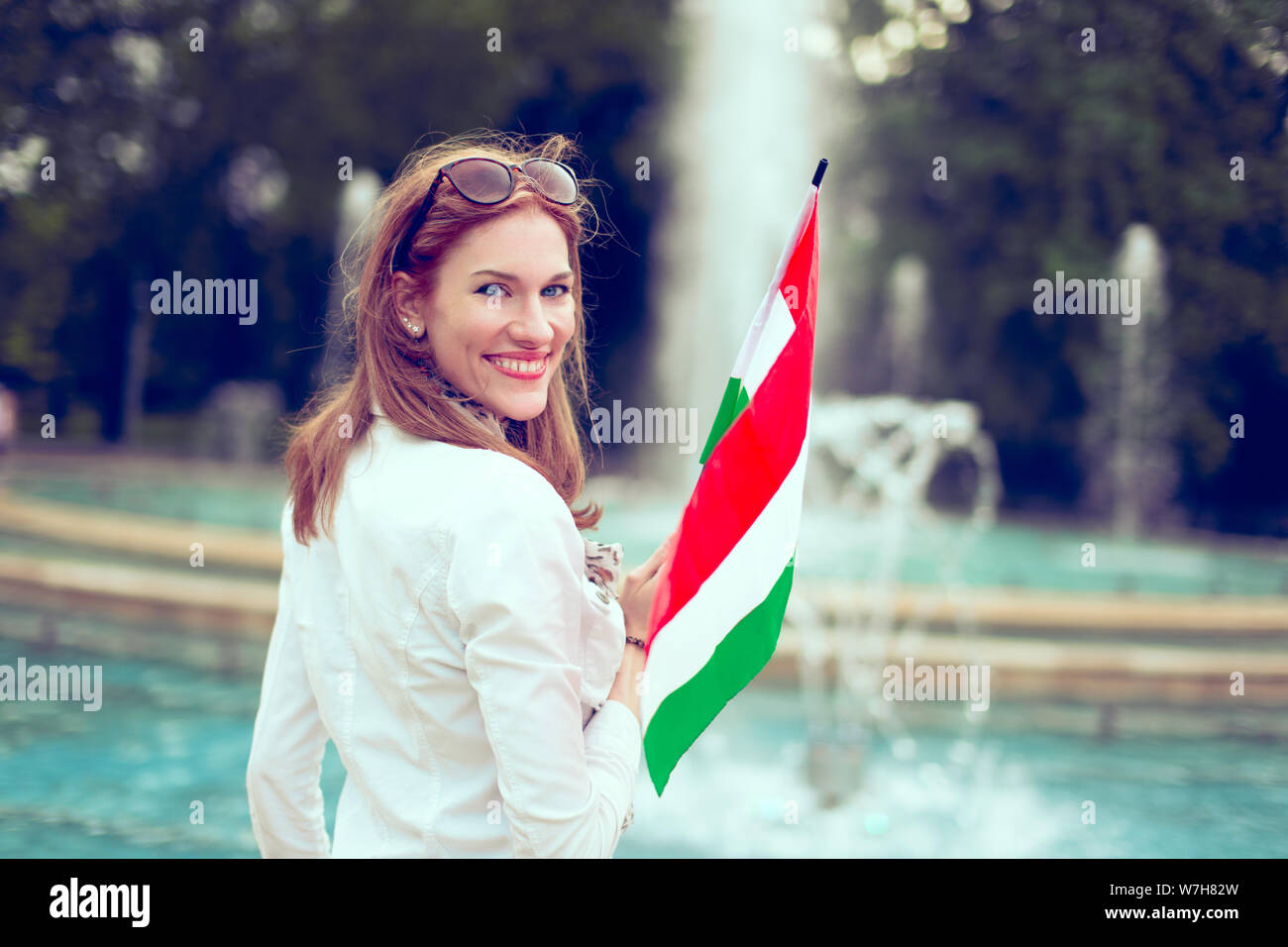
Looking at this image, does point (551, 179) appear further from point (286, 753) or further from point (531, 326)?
point (286, 753)

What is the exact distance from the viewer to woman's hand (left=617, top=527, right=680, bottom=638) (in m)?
1.70

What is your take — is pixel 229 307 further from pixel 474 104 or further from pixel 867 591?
pixel 867 591

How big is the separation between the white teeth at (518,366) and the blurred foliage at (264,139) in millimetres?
19661

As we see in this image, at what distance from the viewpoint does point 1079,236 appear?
20031mm

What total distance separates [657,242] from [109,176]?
11.0 meters

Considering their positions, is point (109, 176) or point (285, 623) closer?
point (285, 623)

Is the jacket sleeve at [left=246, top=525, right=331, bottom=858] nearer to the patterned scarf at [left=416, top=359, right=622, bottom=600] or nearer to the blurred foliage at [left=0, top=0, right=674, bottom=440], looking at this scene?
the patterned scarf at [left=416, top=359, right=622, bottom=600]

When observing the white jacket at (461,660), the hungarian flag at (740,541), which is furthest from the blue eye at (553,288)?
the hungarian flag at (740,541)

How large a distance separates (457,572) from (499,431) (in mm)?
287

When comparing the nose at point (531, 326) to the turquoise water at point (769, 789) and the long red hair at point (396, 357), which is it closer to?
the long red hair at point (396, 357)

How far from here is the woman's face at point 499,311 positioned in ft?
4.94

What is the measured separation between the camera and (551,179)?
1.56m

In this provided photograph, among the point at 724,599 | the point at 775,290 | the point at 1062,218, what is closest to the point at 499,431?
the point at 724,599
